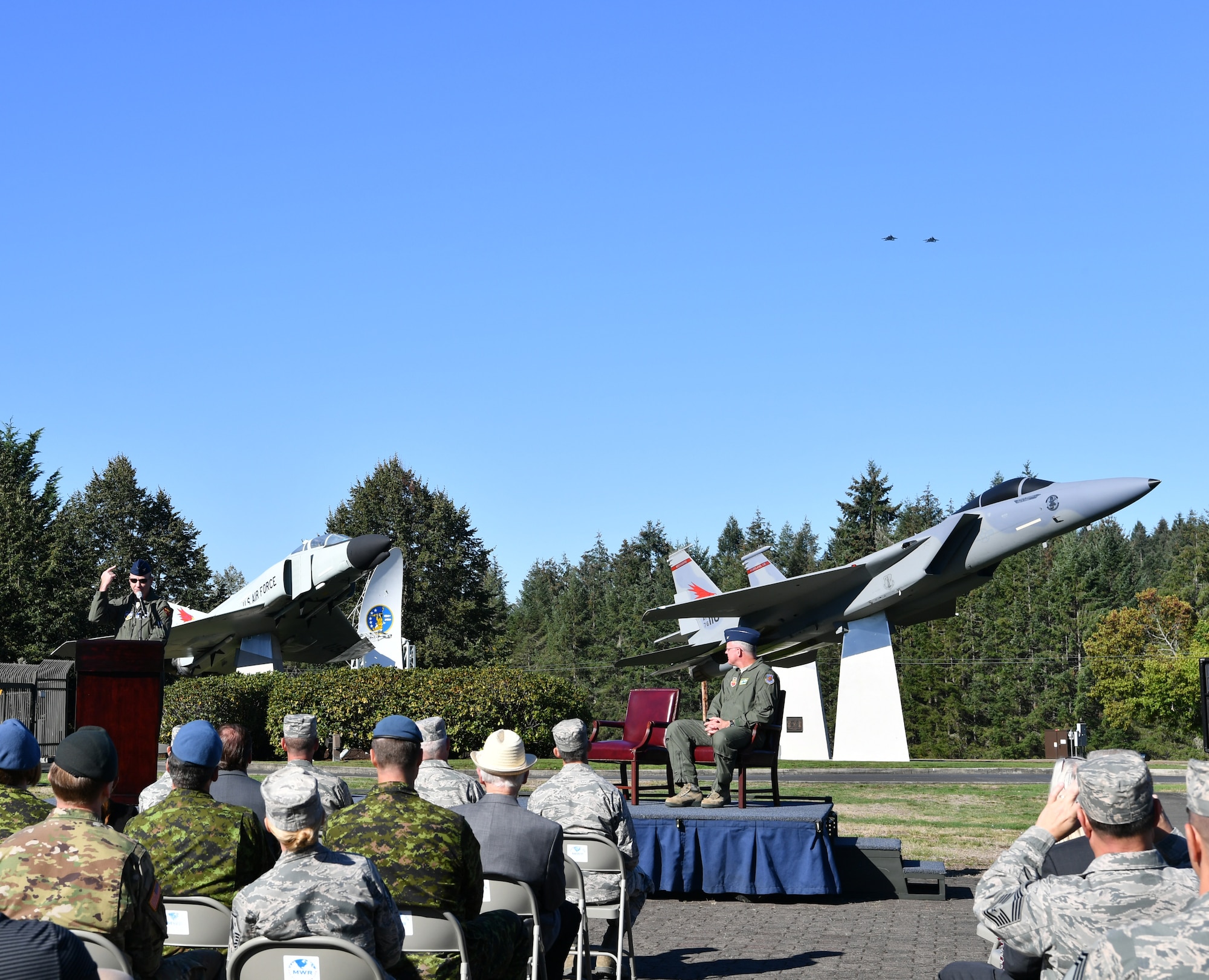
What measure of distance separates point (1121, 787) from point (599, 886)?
3549 millimetres

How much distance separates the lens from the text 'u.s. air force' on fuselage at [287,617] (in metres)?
26.2

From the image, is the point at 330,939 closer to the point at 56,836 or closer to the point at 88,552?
→ the point at 56,836

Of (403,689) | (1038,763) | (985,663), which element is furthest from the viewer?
(985,663)

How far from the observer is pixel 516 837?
503 centimetres

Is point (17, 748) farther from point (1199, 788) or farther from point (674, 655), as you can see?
point (674, 655)

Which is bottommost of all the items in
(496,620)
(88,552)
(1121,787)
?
(1121,787)

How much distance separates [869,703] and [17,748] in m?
23.4

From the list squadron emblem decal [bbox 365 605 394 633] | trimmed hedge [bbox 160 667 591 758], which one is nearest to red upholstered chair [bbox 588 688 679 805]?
trimmed hedge [bbox 160 667 591 758]

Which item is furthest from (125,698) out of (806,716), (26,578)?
(26,578)

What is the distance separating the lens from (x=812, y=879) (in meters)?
8.91

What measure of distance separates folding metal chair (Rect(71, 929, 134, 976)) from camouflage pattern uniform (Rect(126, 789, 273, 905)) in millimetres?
987

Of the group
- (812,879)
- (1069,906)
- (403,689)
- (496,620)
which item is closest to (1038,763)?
(403,689)

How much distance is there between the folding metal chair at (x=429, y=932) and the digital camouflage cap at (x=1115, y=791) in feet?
A: 7.13

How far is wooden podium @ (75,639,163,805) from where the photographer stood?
23.2 ft
